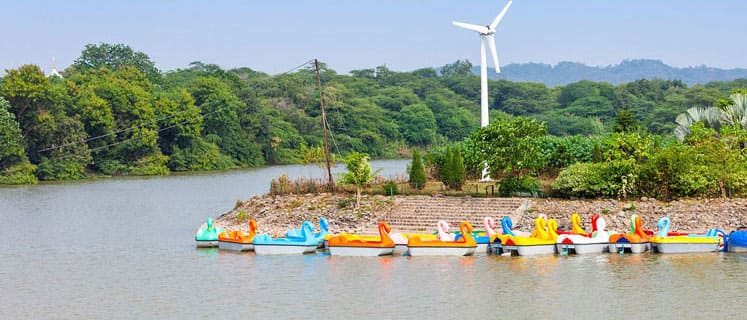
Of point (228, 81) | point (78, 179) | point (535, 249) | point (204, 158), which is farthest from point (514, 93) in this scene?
point (535, 249)

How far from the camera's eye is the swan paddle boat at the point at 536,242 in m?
32.2

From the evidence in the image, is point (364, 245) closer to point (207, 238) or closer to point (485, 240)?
point (485, 240)

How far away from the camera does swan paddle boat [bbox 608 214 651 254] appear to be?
32.3m

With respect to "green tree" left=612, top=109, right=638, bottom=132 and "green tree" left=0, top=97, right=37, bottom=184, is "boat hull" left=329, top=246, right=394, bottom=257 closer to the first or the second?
"green tree" left=612, top=109, right=638, bottom=132

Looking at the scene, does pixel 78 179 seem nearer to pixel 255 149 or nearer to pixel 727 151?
pixel 255 149

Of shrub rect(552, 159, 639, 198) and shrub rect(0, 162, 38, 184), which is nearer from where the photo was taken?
shrub rect(552, 159, 639, 198)

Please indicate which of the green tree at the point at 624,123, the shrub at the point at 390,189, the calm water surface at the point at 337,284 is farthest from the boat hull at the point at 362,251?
the green tree at the point at 624,123

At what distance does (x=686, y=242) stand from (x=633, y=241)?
158 centimetres

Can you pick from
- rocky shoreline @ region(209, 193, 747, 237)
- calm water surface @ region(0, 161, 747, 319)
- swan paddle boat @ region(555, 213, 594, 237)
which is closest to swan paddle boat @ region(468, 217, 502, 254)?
calm water surface @ region(0, 161, 747, 319)

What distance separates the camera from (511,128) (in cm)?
3975

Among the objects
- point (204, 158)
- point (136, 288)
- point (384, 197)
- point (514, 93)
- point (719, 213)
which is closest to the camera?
point (136, 288)

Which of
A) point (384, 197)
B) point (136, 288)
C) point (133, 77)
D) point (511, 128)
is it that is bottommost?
point (136, 288)

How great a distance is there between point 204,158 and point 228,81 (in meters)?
13.8

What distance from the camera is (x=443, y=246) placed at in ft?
106
